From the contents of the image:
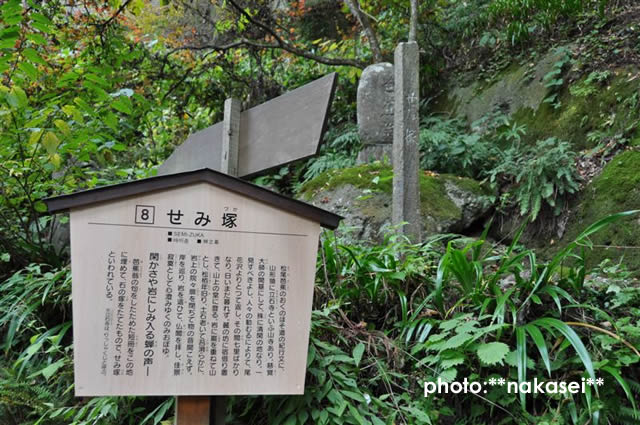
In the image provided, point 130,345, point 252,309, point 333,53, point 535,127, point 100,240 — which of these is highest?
point 333,53

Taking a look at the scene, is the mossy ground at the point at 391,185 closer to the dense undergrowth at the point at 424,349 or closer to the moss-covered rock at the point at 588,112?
the moss-covered rock at the point at 588,112

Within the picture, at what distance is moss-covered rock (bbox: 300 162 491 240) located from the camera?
493 centimetres

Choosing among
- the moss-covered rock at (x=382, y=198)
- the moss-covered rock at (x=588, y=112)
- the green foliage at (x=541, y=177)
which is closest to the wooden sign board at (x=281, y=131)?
the moss-covered rock at (x=382, y=198)

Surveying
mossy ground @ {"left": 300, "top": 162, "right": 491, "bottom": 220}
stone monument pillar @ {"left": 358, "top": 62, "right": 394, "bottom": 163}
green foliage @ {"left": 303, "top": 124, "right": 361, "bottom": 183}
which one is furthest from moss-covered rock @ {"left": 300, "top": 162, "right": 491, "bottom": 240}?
green foliage @ {"left": 303, "top": 124, "right": 361, "bottom": 183}

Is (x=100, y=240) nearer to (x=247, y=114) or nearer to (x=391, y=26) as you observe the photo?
(x=247, y=114)

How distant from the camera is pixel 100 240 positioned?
1.96m

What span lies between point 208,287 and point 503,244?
4.35 m

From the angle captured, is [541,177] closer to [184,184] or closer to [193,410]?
[184,184]

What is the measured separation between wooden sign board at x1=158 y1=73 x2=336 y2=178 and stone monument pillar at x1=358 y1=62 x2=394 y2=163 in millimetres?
3227

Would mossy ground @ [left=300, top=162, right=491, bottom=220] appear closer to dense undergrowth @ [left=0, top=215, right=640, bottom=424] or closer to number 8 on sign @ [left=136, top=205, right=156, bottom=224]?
dense undergrowth @ [left=0, top=215, right=640, bottom=424]

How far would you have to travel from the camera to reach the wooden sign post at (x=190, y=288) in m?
1.90

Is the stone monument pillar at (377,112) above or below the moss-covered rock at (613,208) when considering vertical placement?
above

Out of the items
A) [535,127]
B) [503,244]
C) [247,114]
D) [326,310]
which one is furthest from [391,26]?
[326,310]

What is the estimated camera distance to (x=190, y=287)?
1.99 m
